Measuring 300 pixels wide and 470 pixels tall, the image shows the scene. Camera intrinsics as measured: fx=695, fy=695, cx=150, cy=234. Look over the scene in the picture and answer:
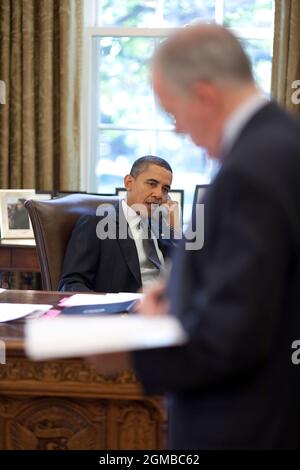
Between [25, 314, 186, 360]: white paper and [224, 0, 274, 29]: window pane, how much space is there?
12.9 ft

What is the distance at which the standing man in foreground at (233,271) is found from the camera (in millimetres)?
1057

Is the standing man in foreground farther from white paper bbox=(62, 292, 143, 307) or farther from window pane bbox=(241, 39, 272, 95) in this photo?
window pane bbox=(241, 39, 272, 95)

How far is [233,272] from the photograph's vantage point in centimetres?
105

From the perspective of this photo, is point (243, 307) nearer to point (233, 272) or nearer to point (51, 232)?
point (233, 272)

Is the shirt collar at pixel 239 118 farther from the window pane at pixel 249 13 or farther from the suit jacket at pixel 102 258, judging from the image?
the window pane at pixel 249 13

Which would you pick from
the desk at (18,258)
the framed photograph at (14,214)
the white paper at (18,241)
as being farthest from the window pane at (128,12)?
the desk at (18,258)

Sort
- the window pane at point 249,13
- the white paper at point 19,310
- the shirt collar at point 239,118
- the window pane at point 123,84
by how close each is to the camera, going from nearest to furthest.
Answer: the shirt collar at point 239,118 < the white paper at point 19,310 < the window pane at point 249,13 < the window pane at point 123,84

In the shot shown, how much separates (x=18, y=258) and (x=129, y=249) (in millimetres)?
1178

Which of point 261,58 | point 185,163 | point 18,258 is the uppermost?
point 261,58

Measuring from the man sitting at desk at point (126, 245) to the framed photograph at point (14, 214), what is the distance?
3.96 feet

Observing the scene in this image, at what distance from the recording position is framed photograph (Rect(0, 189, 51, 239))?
4305mm

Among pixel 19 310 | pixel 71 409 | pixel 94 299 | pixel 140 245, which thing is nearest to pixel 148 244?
pixel 140 245

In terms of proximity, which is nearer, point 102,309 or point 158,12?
point 102,309

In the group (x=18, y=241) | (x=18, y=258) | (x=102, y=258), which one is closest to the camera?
(x=102, y=258)
